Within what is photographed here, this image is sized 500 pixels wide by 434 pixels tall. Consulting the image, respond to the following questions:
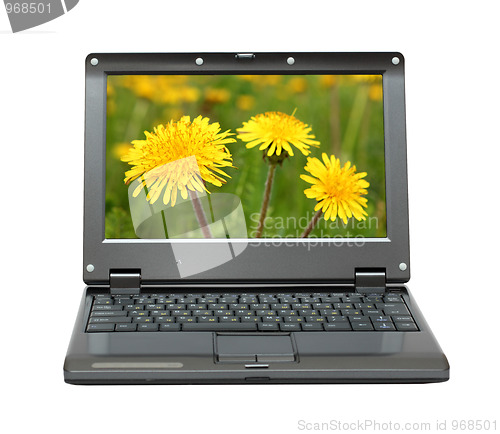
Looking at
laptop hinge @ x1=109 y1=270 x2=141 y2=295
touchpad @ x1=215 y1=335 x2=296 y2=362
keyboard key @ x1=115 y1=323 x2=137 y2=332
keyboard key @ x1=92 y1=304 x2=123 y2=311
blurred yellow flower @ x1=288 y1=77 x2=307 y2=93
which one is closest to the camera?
touchpad @ x1=215 y1=335 x2=296 y2=362

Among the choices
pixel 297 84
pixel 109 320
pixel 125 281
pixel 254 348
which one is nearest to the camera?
pixel 254 348

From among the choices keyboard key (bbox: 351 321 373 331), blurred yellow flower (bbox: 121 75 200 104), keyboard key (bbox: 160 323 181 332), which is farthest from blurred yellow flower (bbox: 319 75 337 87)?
keyboard key (bbox: 160 323 181 332)

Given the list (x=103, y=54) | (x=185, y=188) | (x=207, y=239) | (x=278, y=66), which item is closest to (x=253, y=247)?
(x=207, y=239)

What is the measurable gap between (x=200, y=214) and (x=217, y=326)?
15.2 inches

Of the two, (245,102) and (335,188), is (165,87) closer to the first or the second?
(245,102)

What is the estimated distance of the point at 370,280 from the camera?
198 centimetres

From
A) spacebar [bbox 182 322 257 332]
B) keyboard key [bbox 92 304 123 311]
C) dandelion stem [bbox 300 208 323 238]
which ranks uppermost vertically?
dandelion stem [bbox 300 208 323 238]

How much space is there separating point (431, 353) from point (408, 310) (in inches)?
9.0

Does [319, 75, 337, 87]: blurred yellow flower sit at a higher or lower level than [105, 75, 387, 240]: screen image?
higher

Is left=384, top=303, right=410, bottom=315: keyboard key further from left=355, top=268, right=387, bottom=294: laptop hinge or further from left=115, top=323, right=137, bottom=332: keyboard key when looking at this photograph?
left=115, top=323, right=137, bottom=332: keyboard key

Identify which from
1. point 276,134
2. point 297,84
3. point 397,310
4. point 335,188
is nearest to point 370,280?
point 397,310

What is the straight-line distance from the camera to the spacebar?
5.69 ft

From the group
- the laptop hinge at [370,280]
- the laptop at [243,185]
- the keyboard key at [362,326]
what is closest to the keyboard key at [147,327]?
the laptop at [243,185]

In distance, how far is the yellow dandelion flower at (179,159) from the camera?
2.00 meters
